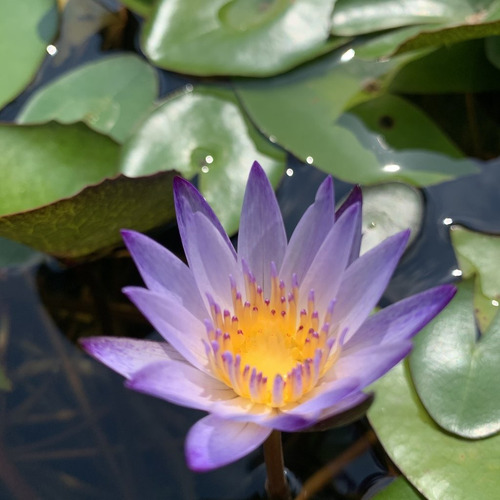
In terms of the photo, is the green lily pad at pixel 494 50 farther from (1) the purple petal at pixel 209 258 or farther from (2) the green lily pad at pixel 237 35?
(1) the purple petal at pixel 209 258

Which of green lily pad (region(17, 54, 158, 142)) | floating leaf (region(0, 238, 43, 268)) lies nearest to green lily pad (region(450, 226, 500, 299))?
green lily pad (region(17, 54, 158, 142))

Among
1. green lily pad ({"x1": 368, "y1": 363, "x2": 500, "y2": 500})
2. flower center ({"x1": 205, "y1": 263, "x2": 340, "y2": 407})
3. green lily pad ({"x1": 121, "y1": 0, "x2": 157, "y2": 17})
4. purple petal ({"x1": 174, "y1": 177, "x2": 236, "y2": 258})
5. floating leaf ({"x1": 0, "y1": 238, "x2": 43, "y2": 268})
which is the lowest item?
green lily pad ({"x1": 368, "y1": 363, "x2": 500, "y2": 500})

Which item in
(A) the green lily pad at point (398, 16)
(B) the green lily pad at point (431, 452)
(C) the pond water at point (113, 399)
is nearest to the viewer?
(B) the green lily pad at point (431, 452)

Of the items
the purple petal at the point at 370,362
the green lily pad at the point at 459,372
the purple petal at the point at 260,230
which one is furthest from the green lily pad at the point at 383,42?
the purple petal at the point at 370,362

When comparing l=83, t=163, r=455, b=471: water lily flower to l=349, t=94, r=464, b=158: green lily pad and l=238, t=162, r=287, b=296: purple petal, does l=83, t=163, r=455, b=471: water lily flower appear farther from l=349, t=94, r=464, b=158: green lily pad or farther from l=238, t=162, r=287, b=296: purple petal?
l=349, t=94, r=464, b=158: green lily pad

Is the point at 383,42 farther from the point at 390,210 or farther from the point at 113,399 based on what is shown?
the point at 113,399

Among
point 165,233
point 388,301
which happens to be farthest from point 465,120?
point 165,233

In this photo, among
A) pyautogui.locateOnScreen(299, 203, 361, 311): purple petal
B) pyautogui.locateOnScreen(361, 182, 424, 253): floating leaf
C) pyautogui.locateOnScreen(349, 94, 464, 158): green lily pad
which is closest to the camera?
pyautogui.locateOnScreen(299, 203, 361, 311): purple petal

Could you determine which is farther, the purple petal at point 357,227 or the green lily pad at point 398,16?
the green lily pad at point 398,16

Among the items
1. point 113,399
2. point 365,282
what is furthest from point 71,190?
point 365,282
